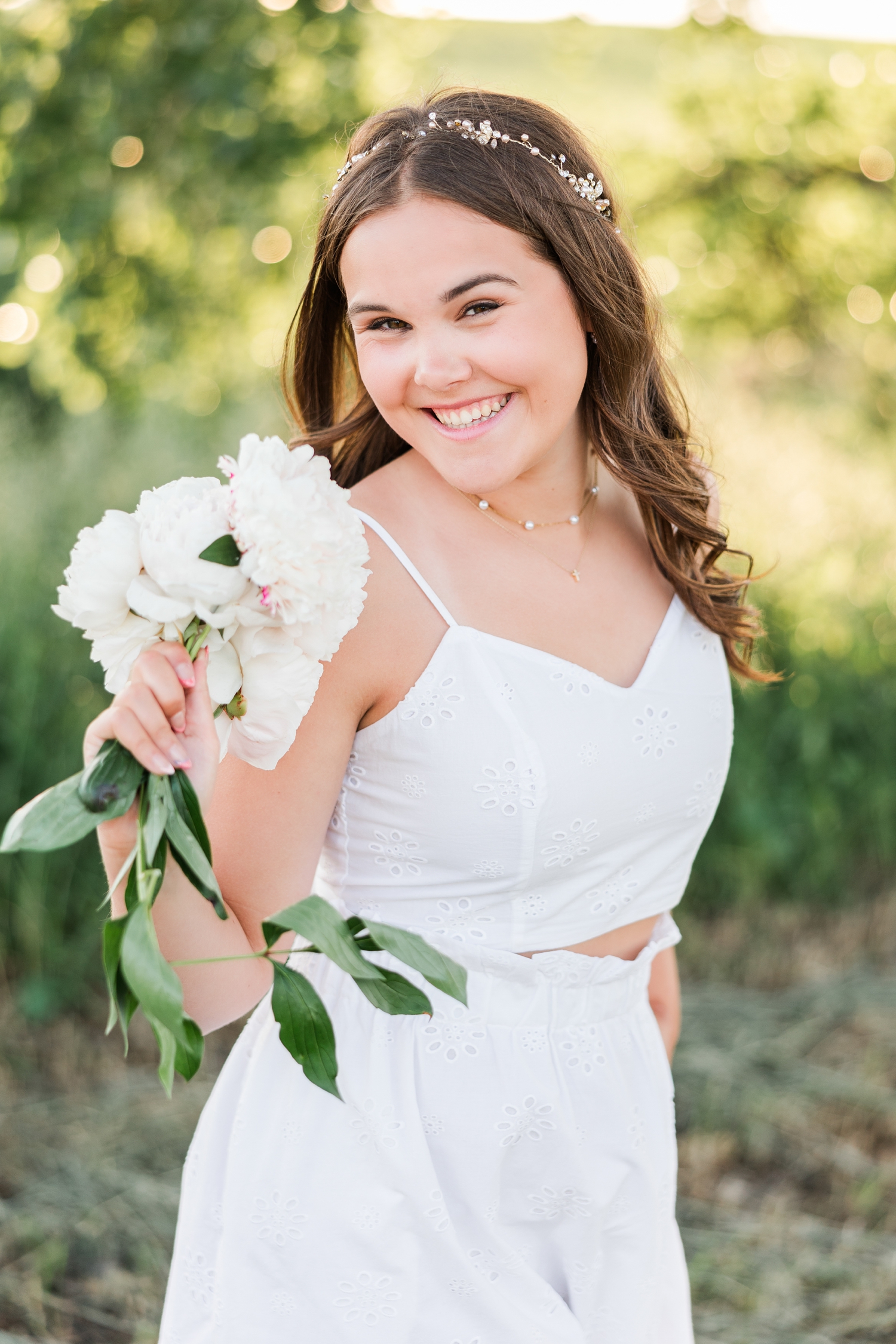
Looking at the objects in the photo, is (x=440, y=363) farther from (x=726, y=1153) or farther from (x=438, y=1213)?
(x=726, y=1153)

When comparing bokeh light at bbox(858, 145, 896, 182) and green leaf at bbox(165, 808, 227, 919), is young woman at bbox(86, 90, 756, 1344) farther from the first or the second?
bokeh light at bbox(858, 145, 896, 182)

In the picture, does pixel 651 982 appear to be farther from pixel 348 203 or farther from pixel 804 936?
pixel 804 936

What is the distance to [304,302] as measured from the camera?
169cm

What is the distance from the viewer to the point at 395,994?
100cm

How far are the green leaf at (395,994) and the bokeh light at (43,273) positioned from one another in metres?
4.20

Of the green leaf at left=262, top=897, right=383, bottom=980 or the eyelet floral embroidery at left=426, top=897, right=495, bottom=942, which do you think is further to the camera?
the eyelet floral embroidery at left=426, top=897, right=495, bottom=942

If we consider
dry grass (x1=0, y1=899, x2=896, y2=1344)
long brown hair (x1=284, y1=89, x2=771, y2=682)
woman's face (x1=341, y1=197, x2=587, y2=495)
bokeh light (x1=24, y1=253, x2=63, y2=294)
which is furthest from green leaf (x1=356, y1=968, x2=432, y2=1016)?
bokeh light (x1=24, y1=253, x2=63, y2=294)

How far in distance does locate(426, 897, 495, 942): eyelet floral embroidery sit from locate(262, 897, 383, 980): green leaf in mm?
508

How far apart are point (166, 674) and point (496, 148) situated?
840 mm

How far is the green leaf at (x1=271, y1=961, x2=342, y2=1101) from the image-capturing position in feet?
3.22

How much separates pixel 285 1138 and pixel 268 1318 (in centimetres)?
20

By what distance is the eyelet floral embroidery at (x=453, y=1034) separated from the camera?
4.80 feet

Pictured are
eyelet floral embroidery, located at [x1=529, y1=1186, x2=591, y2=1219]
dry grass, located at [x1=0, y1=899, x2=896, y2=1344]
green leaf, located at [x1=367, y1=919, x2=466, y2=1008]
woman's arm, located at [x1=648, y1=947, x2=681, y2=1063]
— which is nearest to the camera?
green leaf, located at [x1=367, y1=919, x2=466, y2=1008]

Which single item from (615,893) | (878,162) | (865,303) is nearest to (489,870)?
(615,893)
